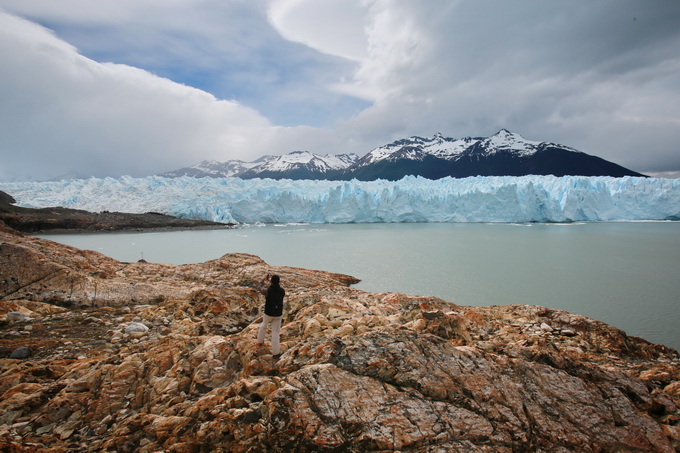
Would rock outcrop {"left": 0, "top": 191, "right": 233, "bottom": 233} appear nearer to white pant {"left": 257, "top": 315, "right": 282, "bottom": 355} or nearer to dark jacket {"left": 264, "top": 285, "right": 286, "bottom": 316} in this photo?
white pant {"left": 257, "top": 315, "right": 282, "bottom": 355}

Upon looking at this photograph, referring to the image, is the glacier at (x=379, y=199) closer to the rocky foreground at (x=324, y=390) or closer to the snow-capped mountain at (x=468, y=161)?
the rocky foreground at (x=324, y=390)

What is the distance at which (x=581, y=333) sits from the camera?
16.7 feet

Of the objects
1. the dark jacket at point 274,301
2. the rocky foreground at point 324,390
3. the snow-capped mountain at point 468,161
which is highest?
the snow-capped mountain at point 468,161

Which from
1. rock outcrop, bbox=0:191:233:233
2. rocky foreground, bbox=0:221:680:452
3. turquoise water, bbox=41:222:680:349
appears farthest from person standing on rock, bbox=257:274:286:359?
rock outcrop, bbox=0:191:233:233

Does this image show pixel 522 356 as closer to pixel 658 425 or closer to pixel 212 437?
pixel 658 425

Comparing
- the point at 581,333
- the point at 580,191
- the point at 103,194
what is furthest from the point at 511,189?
the point at 103,194

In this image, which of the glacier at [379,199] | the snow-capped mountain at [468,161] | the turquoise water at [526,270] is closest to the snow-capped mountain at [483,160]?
the snow-capped mountain at [468,161]

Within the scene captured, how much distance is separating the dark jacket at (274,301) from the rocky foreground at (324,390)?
1.38 ft

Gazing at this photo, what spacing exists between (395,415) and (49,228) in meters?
37.1

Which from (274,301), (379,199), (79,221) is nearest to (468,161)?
(379,199)

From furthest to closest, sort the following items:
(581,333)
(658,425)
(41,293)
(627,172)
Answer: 1. (627,172)
2. (41,293)
3. (581,333)
4. (658,425)

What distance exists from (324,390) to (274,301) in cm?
99

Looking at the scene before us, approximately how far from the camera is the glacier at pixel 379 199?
118 feet

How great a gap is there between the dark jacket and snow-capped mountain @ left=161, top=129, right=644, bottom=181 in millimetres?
90879
